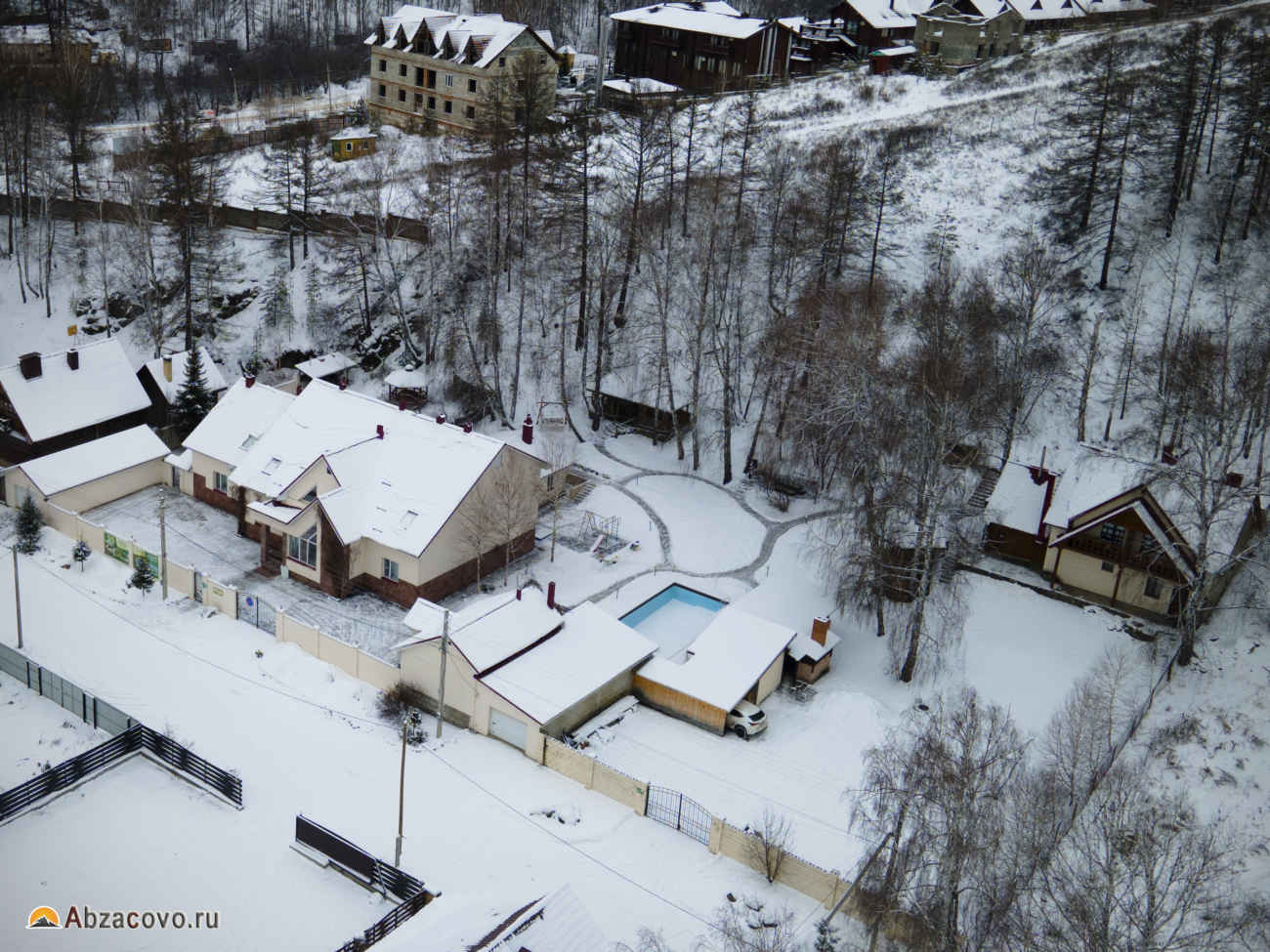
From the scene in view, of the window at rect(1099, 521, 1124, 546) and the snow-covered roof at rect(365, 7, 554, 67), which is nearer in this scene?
the window at rect(1099, 521, 1124, 546)

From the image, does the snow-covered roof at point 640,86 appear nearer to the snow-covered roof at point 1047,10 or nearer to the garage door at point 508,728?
the snow-covered roof at point 1047,10

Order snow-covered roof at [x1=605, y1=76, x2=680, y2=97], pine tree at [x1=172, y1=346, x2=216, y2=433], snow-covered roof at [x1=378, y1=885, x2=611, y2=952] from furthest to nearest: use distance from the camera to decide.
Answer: snow-covered roof at [x1=605, y1=76, x2=680, y2=97] < pine tree at [x1=172, y1=346, x2=216, y2=433] < snow-covered roof at [x1=378, y1=885, x2=611, y2=952]

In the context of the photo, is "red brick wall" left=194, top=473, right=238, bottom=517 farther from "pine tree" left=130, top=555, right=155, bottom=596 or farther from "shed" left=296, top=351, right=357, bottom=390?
"shed" left=296, top=351, right=357, bottom=390

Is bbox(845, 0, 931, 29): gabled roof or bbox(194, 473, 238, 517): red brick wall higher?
bbox(845, 0, 931, 29): gabled roof

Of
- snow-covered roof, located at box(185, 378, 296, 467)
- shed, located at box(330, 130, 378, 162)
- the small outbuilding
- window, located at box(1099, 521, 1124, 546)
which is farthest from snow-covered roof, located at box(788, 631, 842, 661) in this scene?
shed, located at box(330, 130, 378, 162)

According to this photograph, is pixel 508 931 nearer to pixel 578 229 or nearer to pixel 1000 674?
pixel 1000 674
